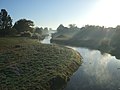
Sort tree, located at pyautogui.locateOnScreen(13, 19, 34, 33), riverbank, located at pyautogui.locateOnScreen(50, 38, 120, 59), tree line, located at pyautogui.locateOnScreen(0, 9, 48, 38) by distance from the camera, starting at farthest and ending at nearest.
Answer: tree, located at pyautogui.locateOnScreen(13, 19, 34, 33), tree line, located at pyautogui.locateOnScreen(0, 9, 48, 38), riverbank, located at pyautogui.locateOnScreen(50, 38, 120, 59)

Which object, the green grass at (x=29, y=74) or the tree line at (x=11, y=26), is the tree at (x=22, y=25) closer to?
the tree line at (x=11, y=26)

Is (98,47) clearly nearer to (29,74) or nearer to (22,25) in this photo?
(22,25)

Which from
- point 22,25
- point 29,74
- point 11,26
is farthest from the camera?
point 22,25

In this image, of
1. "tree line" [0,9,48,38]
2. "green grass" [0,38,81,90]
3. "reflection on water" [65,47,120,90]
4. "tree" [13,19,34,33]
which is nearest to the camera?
"green grass" [0,38,81,90]

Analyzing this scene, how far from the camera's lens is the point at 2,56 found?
164 ft

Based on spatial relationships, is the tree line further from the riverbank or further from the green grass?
the green grass

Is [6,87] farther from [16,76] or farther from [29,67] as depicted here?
[29,67]

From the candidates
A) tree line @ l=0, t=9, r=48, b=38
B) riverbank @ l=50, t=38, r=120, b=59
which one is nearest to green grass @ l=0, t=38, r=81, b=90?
riverbank @ l=50, t=38, r=120, b=59

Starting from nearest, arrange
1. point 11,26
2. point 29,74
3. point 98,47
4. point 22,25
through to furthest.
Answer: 1. point 29,74
2. point 98,47
3. point 11,26
4. point 22,25

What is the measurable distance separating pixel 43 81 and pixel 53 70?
747 cm

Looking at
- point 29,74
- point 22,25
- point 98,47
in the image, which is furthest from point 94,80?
point 22,25

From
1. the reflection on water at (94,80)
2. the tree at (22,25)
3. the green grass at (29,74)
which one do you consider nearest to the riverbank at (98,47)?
the reflection on water at (94,80)

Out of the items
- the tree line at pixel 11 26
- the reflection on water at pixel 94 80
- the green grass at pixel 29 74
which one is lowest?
the reflection on water at pixel 94 80

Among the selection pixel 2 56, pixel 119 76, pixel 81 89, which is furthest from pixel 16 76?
pixel 119 76
